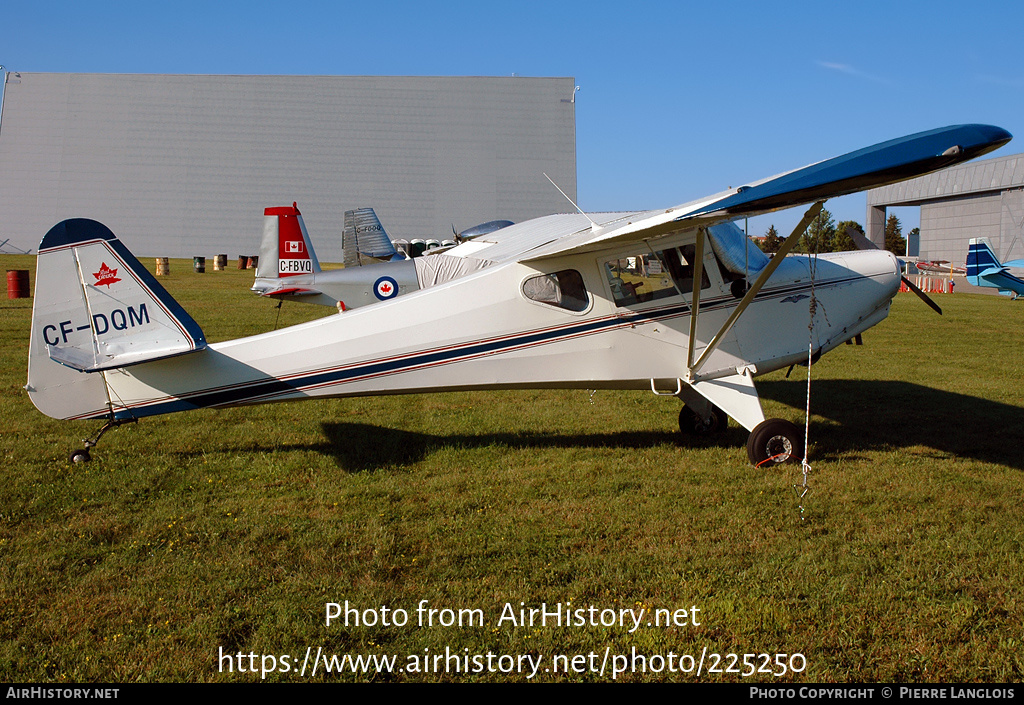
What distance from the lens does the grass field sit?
3.55 meters

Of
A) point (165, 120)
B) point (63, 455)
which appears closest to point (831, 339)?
point (63, 455)

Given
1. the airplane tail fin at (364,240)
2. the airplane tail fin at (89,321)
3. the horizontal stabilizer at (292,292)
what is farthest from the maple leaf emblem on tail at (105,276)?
the airplane tail fin at (364,240)

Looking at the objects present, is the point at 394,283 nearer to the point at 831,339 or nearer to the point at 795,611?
the point at 831,339

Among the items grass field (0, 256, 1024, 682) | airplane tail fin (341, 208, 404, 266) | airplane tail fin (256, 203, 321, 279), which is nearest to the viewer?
grass field (0, 256, 1024, 682)

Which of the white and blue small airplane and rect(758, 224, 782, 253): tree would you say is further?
rect(758, 224, 782, 253): tree

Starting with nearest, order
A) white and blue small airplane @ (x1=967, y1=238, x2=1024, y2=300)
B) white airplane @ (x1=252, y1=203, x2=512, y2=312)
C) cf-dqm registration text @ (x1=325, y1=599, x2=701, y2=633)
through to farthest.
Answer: cf-dqm registration text @ (x1=325, y1=599, x2=701, y2=633), white airplane @ (x1=252, y1=203, x2=512, y2=312), white and blue small airplane @ (x1=967, y1=238, x2=1024, y2=300)

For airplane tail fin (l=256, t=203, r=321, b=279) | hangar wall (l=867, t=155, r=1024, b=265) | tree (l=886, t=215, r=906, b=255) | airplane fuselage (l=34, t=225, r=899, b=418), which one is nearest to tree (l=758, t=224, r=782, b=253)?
hangar wall (l=867, t=155, r=1024, b=265)

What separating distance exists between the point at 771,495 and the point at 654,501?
3.02 feet

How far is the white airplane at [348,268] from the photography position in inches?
509

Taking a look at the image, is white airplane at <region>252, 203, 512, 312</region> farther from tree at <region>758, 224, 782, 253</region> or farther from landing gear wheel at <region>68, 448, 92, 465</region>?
tree at <region>758, 224, 782, 253</region>

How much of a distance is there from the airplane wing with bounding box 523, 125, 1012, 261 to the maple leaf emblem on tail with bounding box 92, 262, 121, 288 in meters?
3.97

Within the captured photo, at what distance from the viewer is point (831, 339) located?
7.15 m

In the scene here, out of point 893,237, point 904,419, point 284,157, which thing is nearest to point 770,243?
point 893,237
